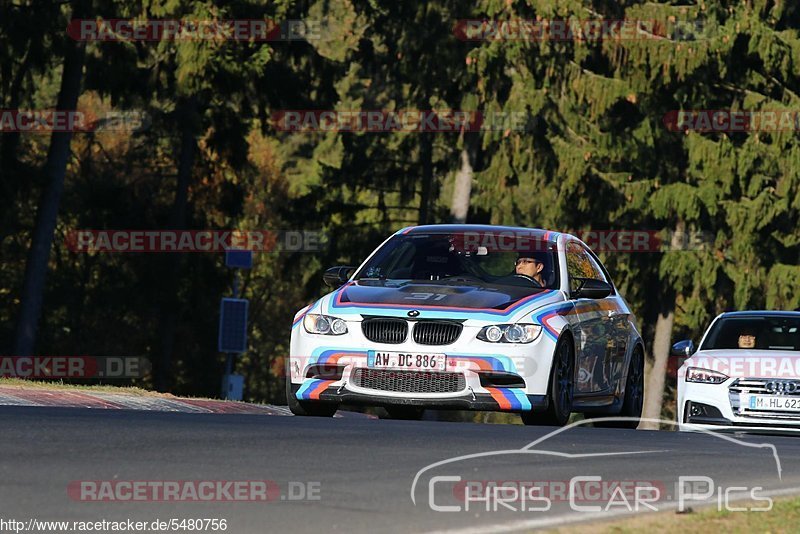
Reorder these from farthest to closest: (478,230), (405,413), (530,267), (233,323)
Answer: (233,323)
(405,413)
(478,230)
(530,267)

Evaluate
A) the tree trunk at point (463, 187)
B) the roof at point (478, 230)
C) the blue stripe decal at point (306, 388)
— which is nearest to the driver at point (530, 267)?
the roof at point (478, 230)

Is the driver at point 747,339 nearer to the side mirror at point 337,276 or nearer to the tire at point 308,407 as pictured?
the side mirror at point 337,276

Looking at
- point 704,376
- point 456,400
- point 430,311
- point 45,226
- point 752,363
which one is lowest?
point 456,400

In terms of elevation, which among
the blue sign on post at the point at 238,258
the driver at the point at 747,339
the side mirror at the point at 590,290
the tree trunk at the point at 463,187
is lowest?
the driver at the point at 747,339

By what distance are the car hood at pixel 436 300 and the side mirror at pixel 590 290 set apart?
0.35 meters

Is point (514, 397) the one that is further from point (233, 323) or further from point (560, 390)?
point (233, 323)

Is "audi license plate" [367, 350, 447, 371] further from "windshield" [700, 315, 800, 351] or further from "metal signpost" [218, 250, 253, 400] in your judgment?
"metal signpost" [218, 250, 253, 400]

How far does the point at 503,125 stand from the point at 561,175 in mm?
2798

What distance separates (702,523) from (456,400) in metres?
5.86

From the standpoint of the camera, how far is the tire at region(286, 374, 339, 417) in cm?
1493

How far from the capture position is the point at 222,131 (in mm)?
45688

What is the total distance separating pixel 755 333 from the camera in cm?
1902

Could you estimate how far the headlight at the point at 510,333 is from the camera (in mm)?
14195

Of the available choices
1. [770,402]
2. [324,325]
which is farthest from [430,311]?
[770,402]
